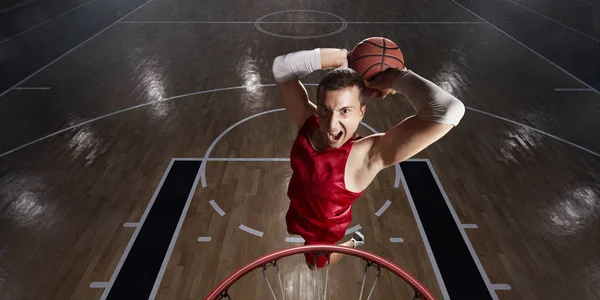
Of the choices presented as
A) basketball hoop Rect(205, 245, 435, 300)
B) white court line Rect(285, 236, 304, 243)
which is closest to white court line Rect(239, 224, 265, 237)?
white court line Rect(285, 236, 304, 243)

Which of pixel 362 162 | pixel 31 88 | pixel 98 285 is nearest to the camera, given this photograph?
pixel 362 162

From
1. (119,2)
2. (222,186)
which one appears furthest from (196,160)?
(119,2)

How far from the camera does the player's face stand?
1.98 metres

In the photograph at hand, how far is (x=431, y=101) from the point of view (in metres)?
1.83

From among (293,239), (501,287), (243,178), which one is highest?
(243,178)

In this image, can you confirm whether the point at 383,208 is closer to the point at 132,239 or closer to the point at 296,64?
the point at 296,64

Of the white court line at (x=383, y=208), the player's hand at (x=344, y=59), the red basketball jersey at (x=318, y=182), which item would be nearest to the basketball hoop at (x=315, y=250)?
the red basketball jersey at (x=318, y=182)

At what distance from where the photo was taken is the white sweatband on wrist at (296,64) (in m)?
2.15

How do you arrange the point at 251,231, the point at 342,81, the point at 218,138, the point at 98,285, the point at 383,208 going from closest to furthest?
the point at 342,81
the point at 98,285
the point at 251,231
the point at 383,208
the point at 218,138

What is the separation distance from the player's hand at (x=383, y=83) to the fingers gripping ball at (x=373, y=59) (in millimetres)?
10

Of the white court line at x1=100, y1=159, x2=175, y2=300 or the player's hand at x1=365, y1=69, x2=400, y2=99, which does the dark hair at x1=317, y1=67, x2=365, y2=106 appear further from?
the white court line at x1=100, y1=159, x2=175, y2=300

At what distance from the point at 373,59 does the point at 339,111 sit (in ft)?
1.46

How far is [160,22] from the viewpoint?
10922mm

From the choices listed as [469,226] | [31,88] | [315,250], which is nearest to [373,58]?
[315,250]
